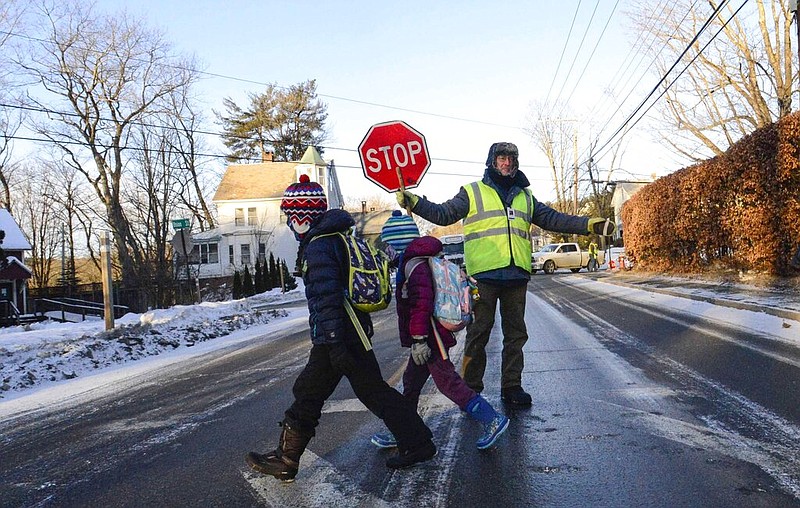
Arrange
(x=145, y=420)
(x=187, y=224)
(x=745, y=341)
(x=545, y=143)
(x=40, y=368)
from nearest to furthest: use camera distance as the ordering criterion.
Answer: (x=145, y=420) < (x=745, y=341) < (x=40, y=368) < (x=187, y=224) < (x=545, y=143)

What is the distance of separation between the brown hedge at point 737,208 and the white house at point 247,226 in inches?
1267

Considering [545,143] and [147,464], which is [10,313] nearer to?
[147,464]

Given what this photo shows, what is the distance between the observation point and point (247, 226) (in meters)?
47.6

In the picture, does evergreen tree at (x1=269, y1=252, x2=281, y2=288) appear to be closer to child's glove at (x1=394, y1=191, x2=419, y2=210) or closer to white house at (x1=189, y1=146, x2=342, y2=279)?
white house at (x1=189, y1=146, x2=342, y2=279)

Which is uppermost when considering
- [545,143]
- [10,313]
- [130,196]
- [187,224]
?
[545,143]

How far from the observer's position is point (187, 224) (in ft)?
61.4

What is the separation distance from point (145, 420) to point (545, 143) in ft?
158

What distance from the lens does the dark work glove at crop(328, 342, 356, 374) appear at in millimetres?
3420

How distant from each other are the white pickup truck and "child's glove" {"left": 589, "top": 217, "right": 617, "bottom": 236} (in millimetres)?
30618

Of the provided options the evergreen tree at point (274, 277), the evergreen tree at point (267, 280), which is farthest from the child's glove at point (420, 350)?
the evergreen tree at point (274, 277)

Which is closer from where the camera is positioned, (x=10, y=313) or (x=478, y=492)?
(x=478, y=492)

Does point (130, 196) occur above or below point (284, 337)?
above

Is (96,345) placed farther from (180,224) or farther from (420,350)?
(180,224)

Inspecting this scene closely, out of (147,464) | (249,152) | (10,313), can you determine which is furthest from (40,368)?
(249,152)
